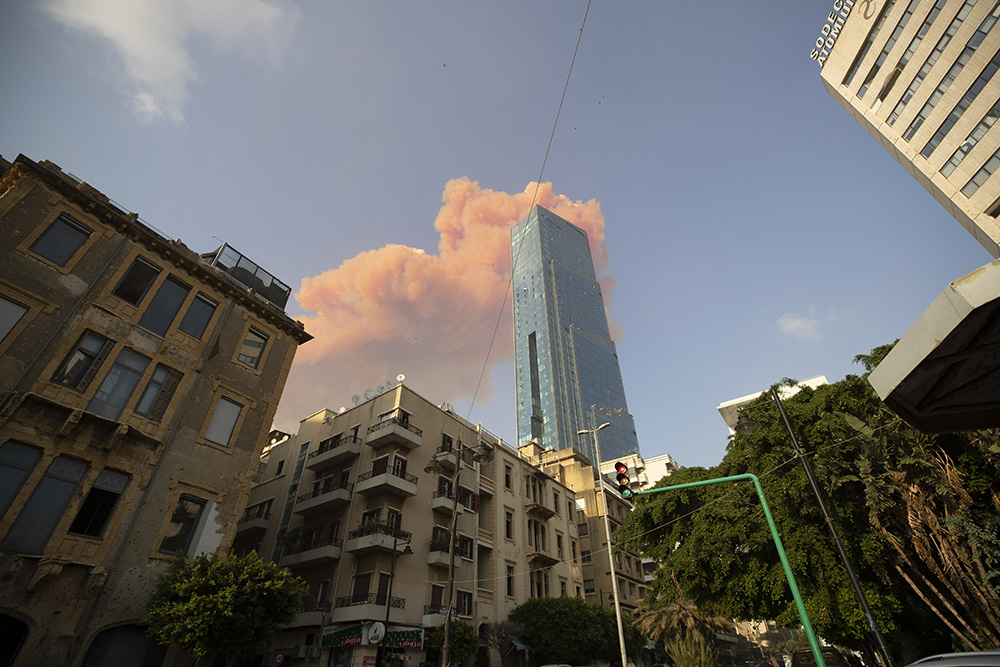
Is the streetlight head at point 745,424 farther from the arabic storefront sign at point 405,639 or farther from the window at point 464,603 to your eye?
the window at point 464,603

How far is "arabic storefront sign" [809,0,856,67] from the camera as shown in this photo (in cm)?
4959

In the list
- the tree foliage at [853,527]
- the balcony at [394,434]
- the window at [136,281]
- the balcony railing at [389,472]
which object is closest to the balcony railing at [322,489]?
the balcony railing at [389,472]

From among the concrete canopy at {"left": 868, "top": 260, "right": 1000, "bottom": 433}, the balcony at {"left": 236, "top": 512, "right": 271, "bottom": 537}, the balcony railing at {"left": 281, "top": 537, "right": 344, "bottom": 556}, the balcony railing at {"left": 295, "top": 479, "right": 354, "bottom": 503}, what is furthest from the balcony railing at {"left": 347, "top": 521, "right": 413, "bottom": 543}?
the concrete canopy at {"left": 868, "top": 260, "right": 1000, "bottom": 433}

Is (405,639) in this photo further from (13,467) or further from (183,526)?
(13,467)

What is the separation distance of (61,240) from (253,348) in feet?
26.3

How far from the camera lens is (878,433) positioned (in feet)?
52.0

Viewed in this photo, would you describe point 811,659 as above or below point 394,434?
below

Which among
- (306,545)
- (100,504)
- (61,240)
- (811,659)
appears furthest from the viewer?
(811,659)

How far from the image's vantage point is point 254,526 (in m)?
29.8

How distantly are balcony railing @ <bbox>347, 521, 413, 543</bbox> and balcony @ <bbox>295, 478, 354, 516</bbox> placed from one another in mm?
2331

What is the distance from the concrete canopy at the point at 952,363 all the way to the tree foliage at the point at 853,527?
9485mm

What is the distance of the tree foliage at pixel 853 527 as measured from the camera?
1412 centimetres

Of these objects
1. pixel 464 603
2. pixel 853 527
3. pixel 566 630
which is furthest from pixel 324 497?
pixel 853 527

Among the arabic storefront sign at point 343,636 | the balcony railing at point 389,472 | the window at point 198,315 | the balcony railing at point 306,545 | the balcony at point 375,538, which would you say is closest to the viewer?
the window at point 198,315
